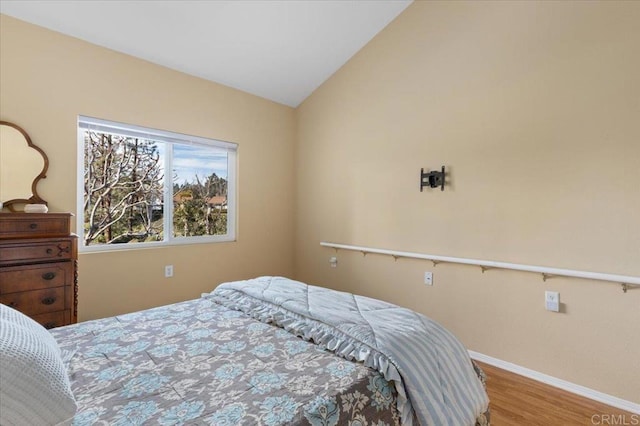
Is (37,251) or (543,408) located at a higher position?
(37,251)

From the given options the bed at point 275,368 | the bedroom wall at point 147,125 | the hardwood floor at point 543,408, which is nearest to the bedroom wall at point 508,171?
the hardwood floor at point 543,408

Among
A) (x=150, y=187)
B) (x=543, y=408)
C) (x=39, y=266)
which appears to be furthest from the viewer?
(x=150, y=187)

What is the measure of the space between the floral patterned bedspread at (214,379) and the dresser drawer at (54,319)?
30.9 inches

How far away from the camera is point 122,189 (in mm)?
2865

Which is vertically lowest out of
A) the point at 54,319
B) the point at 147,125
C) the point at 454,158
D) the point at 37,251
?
the point at 54,319

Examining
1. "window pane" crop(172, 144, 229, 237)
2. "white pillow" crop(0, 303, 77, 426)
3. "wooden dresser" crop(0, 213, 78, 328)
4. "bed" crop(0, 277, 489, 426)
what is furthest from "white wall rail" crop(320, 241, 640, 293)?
"white pillow" crop(0, 303, 77, 426)

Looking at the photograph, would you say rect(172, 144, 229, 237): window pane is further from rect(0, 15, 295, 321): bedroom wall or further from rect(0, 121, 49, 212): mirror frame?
rect(0, 121, 49, 212): mirror frame

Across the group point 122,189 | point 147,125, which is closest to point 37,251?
point 122,189

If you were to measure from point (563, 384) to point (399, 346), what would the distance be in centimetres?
171

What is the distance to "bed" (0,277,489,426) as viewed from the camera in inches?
35.9

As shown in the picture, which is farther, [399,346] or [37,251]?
[37,251]

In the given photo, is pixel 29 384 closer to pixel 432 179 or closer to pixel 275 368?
pixel 275 368

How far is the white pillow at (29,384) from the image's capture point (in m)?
0.68

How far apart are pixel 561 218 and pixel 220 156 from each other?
309cm
